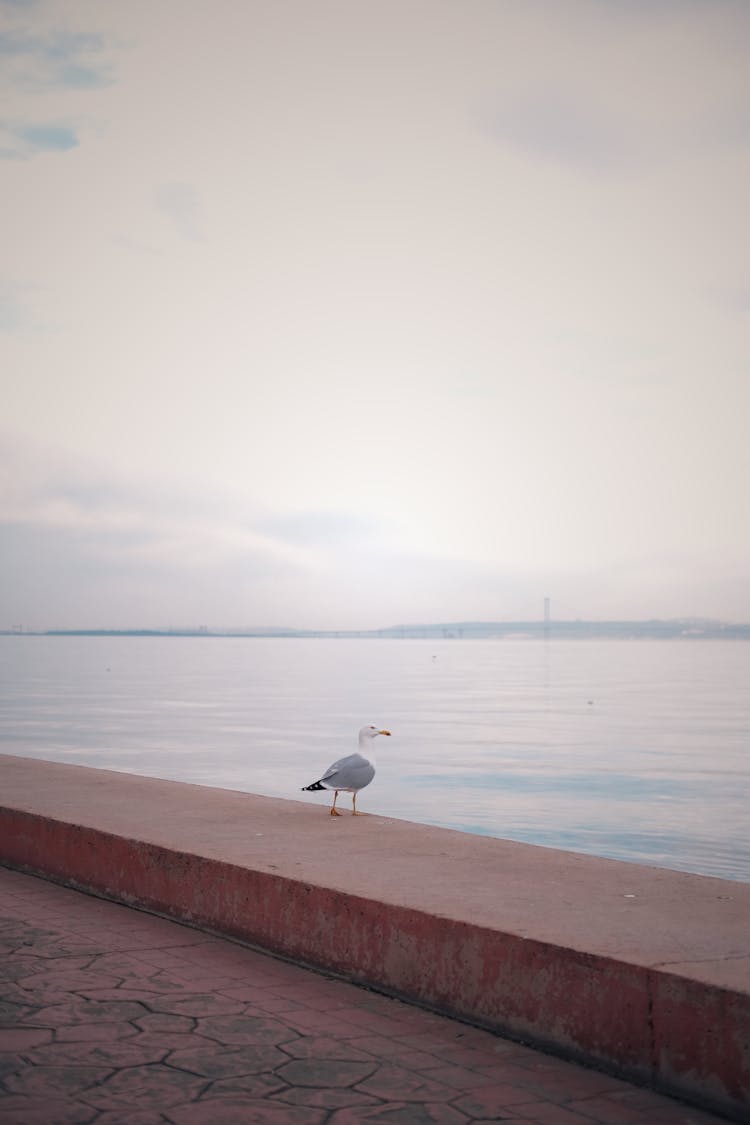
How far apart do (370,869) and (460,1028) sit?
1.30 m

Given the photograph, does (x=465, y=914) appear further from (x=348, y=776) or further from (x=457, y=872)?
(x=348, y=776)

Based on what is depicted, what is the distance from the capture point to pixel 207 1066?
3.76 m

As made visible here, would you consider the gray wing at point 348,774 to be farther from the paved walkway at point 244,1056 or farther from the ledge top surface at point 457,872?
the paved walkway at point 244,1056

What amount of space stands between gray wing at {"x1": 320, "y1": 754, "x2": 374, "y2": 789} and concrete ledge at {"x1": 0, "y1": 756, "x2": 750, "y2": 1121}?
34 cm

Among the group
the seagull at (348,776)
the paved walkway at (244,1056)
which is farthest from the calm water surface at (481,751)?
the paved walkway at (244,1056)

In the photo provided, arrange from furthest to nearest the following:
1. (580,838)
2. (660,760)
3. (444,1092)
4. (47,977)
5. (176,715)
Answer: (176,715) → (660,760) → (580,838) → (47,977) → (444,1092)

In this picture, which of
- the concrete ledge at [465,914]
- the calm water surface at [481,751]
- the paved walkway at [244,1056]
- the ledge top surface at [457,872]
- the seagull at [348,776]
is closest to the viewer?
the paved walkway at [244,1056]

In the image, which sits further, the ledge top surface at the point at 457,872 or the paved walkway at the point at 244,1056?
the ledge top surface at the point at 457,872

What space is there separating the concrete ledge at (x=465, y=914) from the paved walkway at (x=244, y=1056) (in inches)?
4.6

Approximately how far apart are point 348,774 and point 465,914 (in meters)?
3.31

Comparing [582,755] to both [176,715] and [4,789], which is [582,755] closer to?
[176,715]

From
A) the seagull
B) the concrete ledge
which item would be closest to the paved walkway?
the concrete ledge

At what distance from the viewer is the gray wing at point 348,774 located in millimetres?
7707

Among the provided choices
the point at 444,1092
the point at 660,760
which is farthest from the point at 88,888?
the point at 660,760
